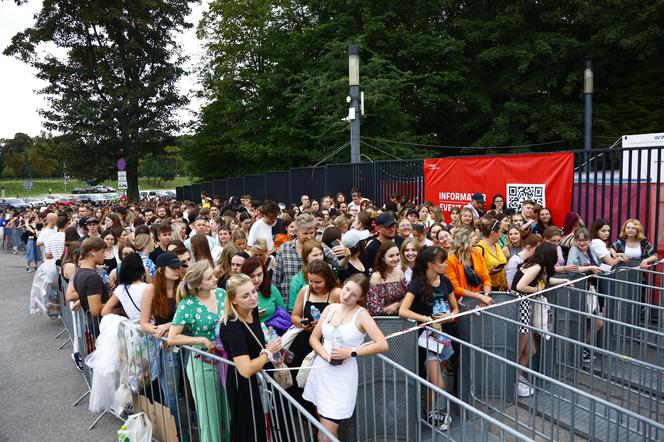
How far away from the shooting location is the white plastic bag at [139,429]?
4172 mm

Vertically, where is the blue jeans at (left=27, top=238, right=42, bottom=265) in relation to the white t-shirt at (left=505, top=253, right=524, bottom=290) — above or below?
below

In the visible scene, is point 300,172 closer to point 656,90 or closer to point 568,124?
point 568,124

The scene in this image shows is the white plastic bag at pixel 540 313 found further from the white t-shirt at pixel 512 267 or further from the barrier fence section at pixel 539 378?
the white t-shirt at pixel 512 267

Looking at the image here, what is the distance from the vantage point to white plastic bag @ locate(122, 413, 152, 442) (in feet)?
13.7

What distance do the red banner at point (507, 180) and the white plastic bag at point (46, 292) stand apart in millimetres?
8042

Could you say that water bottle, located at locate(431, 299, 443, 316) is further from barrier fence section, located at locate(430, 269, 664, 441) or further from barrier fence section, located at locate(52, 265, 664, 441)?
barrier fence section, located at locate(430, 269, 664, 441)

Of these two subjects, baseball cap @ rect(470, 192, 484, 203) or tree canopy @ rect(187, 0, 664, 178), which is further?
tree canopy @ rect(187, 0, 664, 178)

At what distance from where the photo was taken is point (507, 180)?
9805 mm

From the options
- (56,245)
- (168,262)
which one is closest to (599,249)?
(168,262)

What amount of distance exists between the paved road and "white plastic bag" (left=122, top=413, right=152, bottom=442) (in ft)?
2.38

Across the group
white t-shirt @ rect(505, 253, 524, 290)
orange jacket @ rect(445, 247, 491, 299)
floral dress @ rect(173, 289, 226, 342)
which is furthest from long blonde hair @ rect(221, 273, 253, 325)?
white t-shirt @ rect(505, 253, 524, 290)

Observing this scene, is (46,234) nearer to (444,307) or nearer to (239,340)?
(239,340)

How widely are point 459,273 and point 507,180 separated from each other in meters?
5.20

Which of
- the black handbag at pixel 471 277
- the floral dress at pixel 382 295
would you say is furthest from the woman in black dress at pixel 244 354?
the black handbag at pixel 471 277
